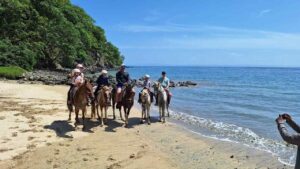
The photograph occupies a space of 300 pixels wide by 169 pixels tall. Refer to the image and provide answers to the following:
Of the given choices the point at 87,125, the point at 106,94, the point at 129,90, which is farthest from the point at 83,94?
the point at 129,90

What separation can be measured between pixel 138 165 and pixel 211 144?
381 centimetres

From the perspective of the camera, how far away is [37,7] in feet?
191

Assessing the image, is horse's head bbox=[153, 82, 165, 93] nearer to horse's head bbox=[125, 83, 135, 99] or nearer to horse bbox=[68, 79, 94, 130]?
horse's head bbox=[125, 83, 135, 99]

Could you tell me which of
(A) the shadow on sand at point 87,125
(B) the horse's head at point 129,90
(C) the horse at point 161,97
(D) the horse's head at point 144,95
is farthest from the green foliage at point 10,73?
(B) the horse's head at point 129,90

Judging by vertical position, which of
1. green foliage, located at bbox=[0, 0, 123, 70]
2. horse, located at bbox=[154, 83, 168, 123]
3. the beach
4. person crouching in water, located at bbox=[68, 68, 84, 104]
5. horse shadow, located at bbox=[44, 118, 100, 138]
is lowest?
the beach

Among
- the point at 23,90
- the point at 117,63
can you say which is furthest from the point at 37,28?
the point at 117,63

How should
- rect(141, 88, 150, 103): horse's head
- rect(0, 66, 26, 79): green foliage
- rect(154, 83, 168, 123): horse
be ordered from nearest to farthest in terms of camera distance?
1. rect(141, 88, 150, 103): horse's head
2. rect(154, 83, 168, 123): horse
3. rect(0, 66, 26, 79): green foliage

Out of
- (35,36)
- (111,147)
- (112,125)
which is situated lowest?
(111,147)

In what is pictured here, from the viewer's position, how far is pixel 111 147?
39.0ft

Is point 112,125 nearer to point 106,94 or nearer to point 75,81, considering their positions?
point 106,94

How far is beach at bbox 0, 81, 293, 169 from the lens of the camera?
1029 centimetres

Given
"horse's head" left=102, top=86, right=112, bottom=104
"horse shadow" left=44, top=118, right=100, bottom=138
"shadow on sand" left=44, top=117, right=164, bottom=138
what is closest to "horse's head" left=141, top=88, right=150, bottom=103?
"shadow on sand" left=44, top=117, right=164, bottom=138

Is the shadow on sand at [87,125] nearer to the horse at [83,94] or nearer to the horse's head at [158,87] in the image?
the horse at [83,94]

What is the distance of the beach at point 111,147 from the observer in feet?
33.8
